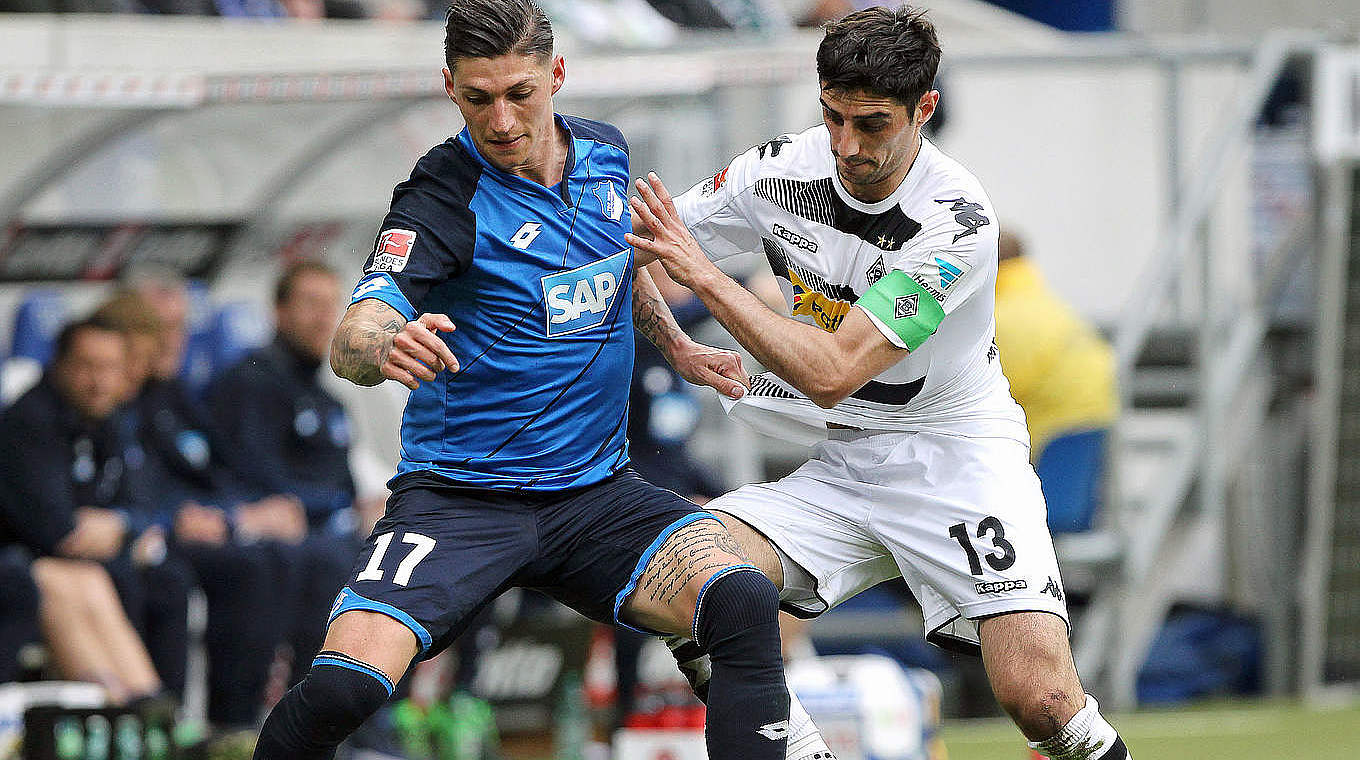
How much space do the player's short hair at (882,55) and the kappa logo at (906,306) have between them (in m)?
0.46

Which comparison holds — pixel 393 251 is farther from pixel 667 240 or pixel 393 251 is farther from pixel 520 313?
pixel 667 240

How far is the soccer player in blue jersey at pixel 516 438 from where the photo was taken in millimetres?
4629

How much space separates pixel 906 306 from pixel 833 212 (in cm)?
38

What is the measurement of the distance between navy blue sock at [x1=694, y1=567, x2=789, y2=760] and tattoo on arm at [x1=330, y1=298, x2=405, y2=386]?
0.97m

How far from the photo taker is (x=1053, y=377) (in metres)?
8.78

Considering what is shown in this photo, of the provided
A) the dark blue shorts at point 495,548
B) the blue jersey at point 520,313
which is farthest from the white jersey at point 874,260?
the dark blue shorts at point 495,548

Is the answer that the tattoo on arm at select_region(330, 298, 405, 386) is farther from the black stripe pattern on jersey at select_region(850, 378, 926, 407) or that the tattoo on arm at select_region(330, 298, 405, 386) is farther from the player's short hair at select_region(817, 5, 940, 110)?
the black stripe pattern on jersey at select_region(850, 378, 926, 407)

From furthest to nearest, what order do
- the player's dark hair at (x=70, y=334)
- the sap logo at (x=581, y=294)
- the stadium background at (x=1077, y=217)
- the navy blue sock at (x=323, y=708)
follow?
the stadium background at (x=1077, y=217), the player's dark hair at (x=70, y=334), the sap logo at (x=581, y=294), the navy blue sock at (x=323, y=708)

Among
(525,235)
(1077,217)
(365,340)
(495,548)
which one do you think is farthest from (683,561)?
(1077,217)

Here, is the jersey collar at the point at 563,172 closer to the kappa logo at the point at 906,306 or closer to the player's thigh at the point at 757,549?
the kappa logo at the point at 906,306

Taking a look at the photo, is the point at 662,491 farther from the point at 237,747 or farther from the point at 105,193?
the point at 105,193

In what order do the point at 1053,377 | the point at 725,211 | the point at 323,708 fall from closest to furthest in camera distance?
1. the point at 323,708
2. the point at 725,211
3. the point at 1053,377

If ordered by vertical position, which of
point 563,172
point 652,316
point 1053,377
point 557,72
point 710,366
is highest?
point 557,72

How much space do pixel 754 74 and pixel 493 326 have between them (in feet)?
13.1
